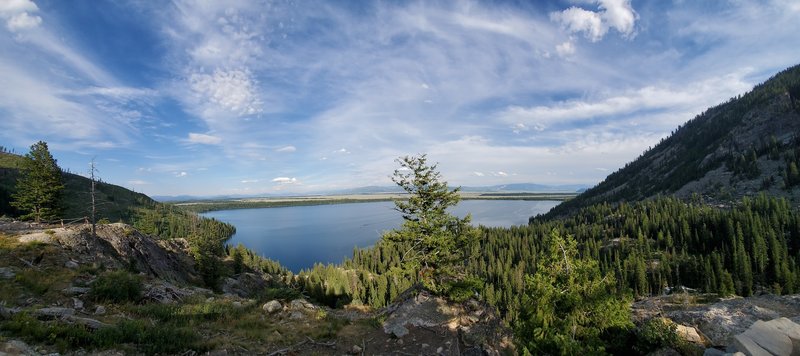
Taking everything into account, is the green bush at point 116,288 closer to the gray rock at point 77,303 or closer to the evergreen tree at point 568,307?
the gray rock at point 77,303

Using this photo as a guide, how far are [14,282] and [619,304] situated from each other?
3402cm

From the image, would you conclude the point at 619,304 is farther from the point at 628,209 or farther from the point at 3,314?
the point at 628,209

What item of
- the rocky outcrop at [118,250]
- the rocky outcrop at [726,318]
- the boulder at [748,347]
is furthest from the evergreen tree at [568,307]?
the rocky outcrop at [118,250]

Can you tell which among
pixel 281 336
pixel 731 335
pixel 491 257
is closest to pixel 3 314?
pixel 281 336

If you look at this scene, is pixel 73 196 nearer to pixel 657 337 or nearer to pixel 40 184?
pixel 40 184

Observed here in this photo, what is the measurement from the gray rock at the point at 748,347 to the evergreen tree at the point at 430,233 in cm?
1803

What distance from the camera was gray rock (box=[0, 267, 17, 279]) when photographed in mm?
20344

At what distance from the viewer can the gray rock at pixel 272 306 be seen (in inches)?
835

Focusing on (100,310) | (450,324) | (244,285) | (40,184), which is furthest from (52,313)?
(244,285)

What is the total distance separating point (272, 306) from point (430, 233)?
13.3 metres

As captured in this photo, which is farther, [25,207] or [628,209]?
[628,209]

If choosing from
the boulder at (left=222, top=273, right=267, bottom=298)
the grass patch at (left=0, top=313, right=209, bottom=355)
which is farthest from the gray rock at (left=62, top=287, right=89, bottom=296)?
the boulder at (left=222, top=273, right=267, bottom=298)

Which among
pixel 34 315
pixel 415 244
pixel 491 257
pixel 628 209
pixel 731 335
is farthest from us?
pixel 628 209

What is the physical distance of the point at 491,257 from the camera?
434ft
